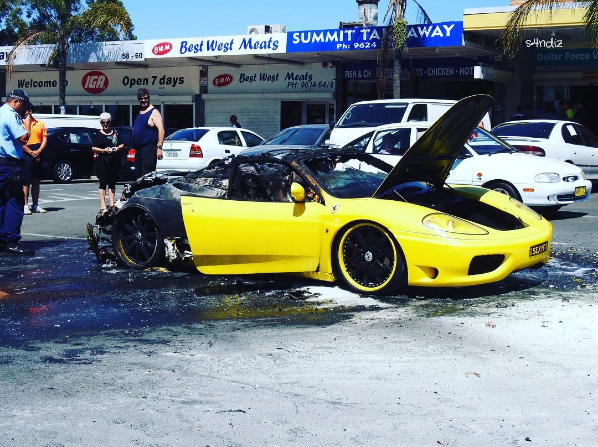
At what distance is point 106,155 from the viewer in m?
13.5

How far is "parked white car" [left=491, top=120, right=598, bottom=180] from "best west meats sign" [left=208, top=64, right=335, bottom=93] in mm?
12857

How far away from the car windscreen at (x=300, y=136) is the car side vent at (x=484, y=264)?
11.4 metres

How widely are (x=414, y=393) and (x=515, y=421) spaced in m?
0.63

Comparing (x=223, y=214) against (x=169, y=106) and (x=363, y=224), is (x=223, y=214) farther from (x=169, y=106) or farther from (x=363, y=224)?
(x=169, y=106)

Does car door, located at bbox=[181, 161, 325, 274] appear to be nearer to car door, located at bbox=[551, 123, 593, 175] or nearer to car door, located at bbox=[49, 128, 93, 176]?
car door, located at bbox=[551, 123, 593, 175]

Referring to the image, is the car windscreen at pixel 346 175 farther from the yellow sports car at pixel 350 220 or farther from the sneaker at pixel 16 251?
the sneaker at pixel 16 251

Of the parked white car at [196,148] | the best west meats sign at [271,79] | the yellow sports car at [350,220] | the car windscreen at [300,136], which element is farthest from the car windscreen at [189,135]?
the yellow sports car at [350,220]

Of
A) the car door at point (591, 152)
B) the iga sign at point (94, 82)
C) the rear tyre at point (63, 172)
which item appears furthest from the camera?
the iga sign at point (94, 82)

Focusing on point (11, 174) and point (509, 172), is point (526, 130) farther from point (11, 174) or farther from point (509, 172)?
point (11, 174)

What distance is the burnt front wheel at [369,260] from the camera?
7.11 metres

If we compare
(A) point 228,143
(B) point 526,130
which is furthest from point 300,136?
(B) point 526,130

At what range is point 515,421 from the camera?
4270mm

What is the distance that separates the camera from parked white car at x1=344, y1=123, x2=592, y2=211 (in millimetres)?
12586

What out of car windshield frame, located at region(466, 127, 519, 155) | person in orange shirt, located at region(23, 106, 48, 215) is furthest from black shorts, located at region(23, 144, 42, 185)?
car windshield frame, located at region(466, 127, 519, 155)
